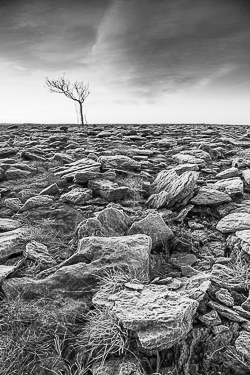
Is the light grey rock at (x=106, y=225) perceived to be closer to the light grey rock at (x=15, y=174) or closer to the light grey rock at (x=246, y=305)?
the light grey rock at (x=246, y=305)

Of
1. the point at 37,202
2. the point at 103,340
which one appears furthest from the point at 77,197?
the point at 103,340

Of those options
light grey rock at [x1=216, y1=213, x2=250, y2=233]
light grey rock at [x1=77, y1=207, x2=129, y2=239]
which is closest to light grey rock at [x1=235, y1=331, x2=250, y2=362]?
light grey rock at [x1=216, y1=213, x2=250, y2=233]

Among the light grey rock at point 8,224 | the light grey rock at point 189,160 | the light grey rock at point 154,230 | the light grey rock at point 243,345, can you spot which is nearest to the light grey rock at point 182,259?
the light grey rock at point 154,230

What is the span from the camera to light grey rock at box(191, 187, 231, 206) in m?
5.49

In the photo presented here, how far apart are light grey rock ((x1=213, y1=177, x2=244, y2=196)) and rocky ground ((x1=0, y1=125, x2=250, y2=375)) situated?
4 cm

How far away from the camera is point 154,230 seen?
14.1 feet

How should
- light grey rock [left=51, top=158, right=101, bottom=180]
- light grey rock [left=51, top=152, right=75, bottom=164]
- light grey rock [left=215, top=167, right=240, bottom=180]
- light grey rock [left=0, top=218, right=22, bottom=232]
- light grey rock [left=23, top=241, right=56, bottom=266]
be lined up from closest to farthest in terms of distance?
light grey rock [left=23, top=241, right=56, bottom=266]
light grey rock [left=0, top=218, right=22, bottom=232]
light grey rock [left=51, top=158, right=101, bottom=180]
light grey rock [left=215, top=167, right=240, bottom=180]
light grey rock [left=51, top=152, right=75, bottom=164]

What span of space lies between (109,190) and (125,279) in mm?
2866

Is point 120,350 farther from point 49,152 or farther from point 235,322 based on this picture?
point 49,152

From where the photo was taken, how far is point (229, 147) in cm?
1185

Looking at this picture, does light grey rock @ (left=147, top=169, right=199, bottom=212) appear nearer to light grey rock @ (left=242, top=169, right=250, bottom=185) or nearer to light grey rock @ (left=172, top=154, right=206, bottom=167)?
light grey rock @ (left=242, top=169, right=250, bottom=185)

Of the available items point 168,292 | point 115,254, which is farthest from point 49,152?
point 168,292

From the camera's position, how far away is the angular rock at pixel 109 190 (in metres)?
5.82

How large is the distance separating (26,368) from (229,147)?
11.2 meters
